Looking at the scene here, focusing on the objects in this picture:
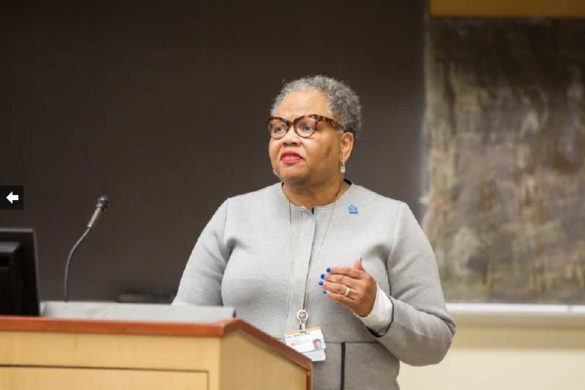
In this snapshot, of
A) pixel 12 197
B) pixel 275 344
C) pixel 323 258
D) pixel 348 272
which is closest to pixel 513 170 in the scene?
pixel 323 258

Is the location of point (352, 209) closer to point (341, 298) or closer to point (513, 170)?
point (341, 298)

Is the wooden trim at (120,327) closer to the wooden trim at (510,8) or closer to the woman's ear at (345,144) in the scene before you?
the woman's ear at (345,144)

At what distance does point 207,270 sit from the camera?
8.60 feet

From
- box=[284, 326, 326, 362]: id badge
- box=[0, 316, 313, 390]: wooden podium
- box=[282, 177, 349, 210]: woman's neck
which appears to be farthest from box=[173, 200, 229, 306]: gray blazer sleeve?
box=[0, 316, 313, 390]: wooden podium

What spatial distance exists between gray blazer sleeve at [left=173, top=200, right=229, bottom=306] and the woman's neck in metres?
0.21

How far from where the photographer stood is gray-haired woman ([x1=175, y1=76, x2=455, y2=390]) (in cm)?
240

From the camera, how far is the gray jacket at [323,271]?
2404 mm

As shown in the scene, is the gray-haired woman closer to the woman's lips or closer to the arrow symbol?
the woman's lips

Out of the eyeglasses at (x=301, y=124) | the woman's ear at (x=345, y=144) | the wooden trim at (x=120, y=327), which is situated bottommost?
the wooden trim at (x=120, y=327)

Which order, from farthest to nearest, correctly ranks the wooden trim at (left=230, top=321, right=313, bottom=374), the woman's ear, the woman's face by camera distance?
1. the woman's ear
2. the woman's face
3. the wooden trim at (left=230, top=321, right=313, bottom=374)

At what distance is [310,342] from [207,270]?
1.37ft

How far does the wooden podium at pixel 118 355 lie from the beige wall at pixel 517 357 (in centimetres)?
246

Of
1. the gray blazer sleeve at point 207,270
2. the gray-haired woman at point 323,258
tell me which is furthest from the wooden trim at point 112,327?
the gray blazer sleeve at point 207,270

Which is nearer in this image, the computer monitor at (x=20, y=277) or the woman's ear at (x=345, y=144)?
the computer monitor at (x=20, y=277)
